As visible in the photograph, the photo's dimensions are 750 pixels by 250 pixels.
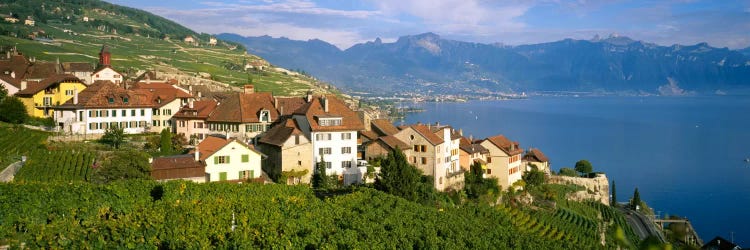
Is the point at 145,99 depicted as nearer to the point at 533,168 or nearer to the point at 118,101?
the point at 118,101

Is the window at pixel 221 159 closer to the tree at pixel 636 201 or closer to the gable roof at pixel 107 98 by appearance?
the gable roof at pixel 107 98

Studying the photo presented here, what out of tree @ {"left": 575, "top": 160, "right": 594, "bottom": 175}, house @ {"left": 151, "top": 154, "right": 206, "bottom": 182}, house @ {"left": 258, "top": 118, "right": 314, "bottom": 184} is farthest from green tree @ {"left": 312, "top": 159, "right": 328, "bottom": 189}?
tree @ {"left": 575, "top": 160, "right": 594, "bottom": 175}

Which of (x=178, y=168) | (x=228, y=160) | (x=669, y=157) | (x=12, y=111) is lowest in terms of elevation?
(x=669, y=157)

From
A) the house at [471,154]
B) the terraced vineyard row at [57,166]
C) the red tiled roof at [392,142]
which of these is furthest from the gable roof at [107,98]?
the house at [471,154]

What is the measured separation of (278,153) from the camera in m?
39.2

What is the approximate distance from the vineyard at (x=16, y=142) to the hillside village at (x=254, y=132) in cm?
310

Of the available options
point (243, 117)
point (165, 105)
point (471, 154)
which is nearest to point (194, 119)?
point (165, 105)

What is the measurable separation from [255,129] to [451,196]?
15955mm

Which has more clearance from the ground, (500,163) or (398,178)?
(398,178)

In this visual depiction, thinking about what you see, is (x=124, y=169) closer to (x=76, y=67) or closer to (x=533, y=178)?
(x=533, y=178)

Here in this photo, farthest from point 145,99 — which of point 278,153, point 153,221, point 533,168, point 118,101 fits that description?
point 533,168

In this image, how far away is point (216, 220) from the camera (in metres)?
20.3

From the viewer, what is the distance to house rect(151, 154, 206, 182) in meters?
30.9

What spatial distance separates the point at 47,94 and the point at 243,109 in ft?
57.0
